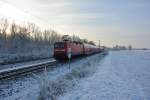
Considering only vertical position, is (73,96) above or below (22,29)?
below

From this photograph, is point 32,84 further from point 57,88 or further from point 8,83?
point 57,88

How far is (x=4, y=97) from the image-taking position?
9914mm

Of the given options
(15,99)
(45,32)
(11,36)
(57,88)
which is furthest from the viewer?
(45,32)

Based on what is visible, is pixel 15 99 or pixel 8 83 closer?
pixel 15 99

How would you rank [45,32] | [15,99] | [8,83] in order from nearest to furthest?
[15,99]
[8,83]
[45,32]

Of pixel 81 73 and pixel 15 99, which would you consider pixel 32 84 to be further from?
pixel 81 73

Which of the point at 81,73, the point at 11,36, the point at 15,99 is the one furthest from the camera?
the point at 11,36

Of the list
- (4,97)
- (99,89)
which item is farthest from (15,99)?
(99,89)

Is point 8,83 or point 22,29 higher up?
point 22,29

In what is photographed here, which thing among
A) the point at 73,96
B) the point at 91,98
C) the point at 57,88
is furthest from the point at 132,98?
the point at 57,88

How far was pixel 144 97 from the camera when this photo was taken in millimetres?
10445

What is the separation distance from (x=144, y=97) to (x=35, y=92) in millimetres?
5346

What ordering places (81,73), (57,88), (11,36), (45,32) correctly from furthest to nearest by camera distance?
(45,32) → (11,36) → (81,73) → (57,88)

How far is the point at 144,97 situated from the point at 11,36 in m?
81.2
